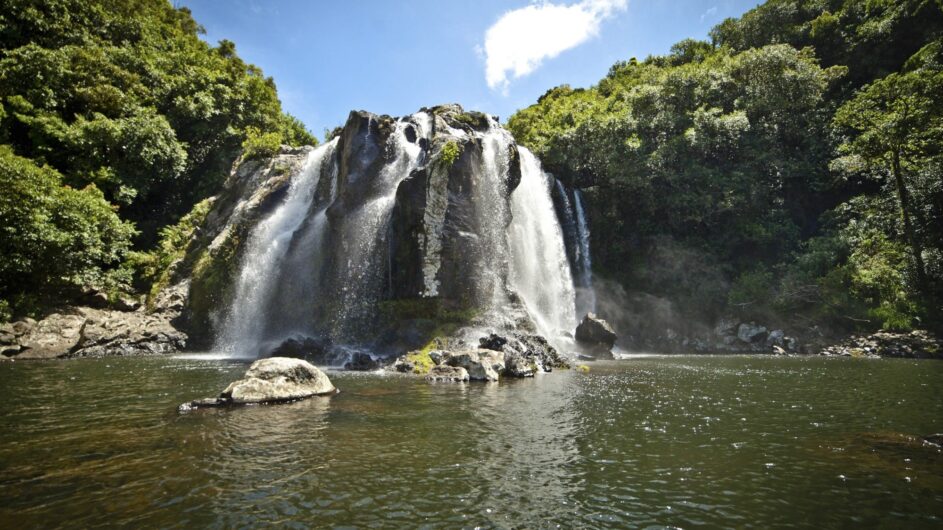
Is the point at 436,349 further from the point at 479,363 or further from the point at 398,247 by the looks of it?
the point at 398,247

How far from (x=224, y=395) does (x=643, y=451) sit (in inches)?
422

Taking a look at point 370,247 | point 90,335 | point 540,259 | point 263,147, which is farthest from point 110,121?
point 540,259

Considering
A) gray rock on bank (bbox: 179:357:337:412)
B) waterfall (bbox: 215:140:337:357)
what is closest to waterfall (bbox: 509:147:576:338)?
waterfall (bbox: 215:140:337:357)

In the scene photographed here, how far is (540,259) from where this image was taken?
33938 mm

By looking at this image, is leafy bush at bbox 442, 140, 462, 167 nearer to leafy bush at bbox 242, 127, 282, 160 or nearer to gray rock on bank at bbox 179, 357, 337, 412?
gray rock on bank at bbox 179, 357, 337, 412

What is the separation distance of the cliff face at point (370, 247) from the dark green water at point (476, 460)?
12.1 metres

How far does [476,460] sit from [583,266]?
32.1 meters

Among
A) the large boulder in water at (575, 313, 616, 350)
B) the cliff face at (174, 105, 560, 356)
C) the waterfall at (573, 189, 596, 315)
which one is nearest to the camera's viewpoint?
the cliff face at (174, 105, 560, 356)

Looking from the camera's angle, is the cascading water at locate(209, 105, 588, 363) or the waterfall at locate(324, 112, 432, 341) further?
the waterfall at locate(324, 112, 432, 341)

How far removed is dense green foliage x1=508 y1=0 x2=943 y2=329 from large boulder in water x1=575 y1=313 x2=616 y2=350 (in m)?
12.1

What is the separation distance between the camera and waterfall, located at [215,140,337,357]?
3016 cm

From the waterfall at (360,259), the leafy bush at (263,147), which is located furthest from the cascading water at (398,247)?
the leafy bush at (263,147)

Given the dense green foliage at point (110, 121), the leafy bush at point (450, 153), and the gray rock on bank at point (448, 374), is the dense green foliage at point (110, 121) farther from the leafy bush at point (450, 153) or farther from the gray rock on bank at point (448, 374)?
the gray rock on bank at point (448, 374)

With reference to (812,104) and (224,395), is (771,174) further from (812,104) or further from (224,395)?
(224,395)
